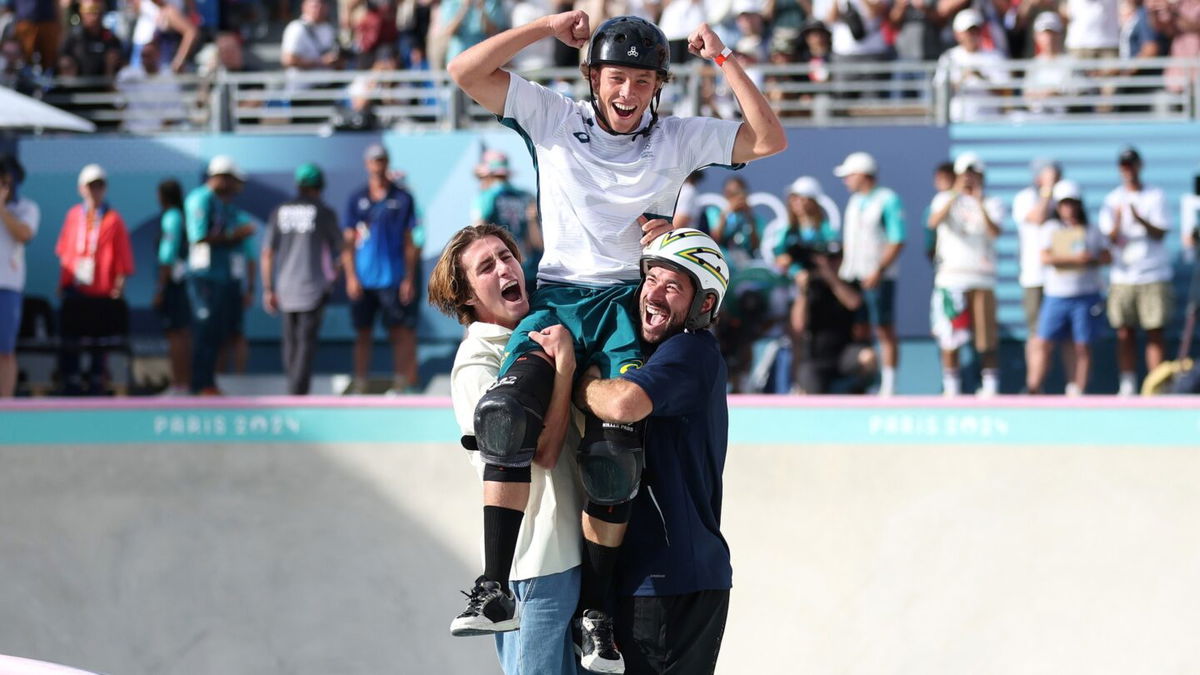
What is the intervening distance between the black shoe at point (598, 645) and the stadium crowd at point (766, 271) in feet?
20.6

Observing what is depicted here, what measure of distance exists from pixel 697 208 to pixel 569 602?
737cm

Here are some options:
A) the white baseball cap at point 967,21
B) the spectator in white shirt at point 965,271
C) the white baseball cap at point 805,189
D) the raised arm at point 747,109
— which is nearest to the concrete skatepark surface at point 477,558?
the raised arm at point 747,109

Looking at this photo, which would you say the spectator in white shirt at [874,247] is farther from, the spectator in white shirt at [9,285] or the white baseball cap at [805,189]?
the spectator in white shirt at [9,285]

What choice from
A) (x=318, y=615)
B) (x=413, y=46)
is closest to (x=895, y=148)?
(x=413, y=46)

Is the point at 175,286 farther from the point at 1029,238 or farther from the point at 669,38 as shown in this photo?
the point at 1029,238

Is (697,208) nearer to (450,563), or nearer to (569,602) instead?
(450,563)

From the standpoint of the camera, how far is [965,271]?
11.0 m

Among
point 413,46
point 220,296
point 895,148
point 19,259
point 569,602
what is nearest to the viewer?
point 569,602

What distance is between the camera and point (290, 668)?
7195 mm

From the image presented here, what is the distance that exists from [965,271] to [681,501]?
7109 mm

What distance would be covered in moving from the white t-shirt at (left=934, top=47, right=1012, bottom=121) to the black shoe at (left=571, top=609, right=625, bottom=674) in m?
8.68

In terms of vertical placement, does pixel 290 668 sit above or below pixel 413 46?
below

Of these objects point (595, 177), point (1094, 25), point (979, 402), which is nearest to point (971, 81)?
point (1094, 25)

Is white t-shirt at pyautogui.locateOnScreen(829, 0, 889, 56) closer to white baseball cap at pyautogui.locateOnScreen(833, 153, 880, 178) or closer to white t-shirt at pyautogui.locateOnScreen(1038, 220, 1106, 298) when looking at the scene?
white baseball cap at pyautogui.locateOnScreen(833, 153, 880, 178)
